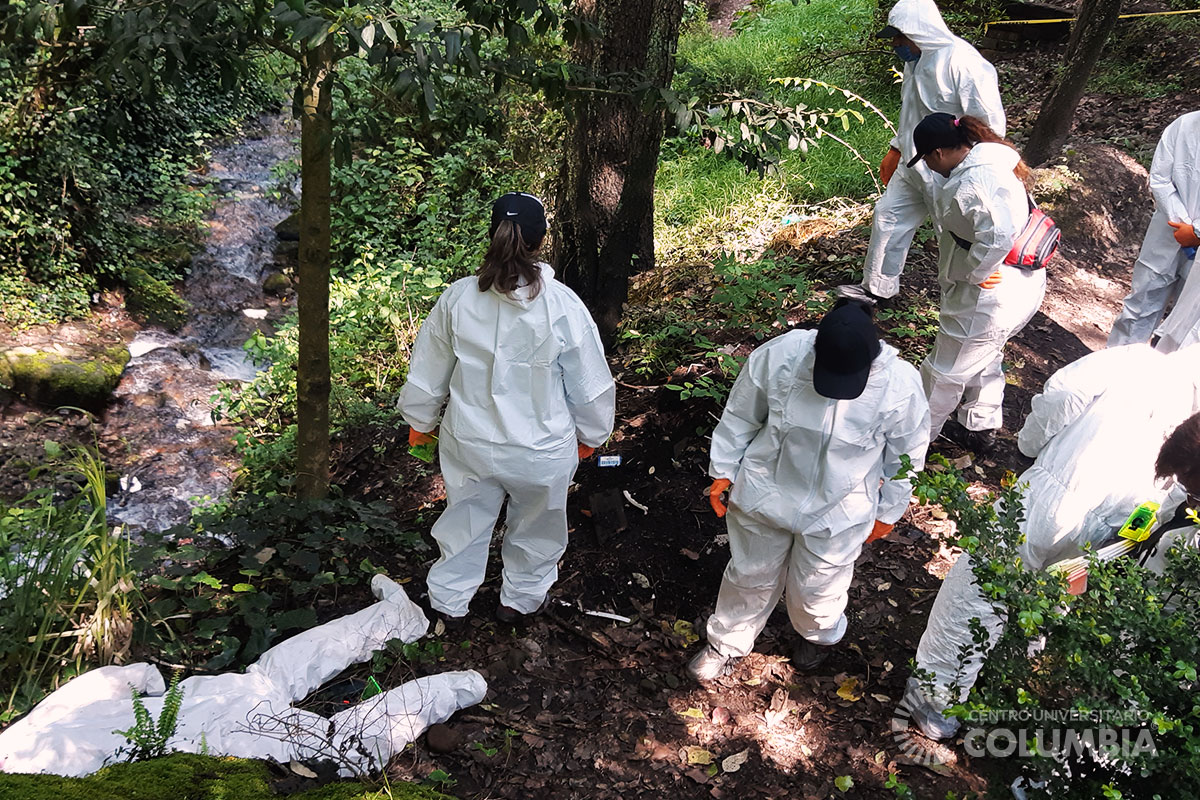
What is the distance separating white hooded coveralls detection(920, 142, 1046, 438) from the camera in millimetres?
3639

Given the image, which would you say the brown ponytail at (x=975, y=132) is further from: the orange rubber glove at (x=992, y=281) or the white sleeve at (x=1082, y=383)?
the white sleeve at (x=1082, y=383)

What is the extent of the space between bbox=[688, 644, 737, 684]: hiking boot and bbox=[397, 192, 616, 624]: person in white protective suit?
71 cm

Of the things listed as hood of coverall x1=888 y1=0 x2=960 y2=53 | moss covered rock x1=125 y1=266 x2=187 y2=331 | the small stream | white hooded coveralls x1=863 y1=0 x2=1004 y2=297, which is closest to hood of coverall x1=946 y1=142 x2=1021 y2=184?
white hooded coveralls x1=863 y1=0 x2=1004 y2=297

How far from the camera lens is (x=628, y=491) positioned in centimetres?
410

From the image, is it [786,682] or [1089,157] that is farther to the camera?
[1089,157]

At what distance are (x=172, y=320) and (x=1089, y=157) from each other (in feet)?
27.5

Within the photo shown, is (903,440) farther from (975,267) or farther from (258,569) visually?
(258,569)

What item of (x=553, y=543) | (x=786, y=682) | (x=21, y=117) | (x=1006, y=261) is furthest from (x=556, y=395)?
(x=21, y=117)

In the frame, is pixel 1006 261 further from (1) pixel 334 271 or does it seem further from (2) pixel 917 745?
(1) pixel 334 271

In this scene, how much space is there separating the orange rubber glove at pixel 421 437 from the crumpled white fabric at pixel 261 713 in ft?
2.38

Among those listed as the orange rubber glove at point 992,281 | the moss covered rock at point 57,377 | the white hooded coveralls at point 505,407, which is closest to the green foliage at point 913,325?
the orange rubber glove at point 992,281

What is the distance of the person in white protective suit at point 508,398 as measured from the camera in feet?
9.57

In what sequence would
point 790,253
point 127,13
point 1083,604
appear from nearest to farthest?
point 1083,604, point 127,13, point 790,253

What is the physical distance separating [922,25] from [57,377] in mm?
6434
